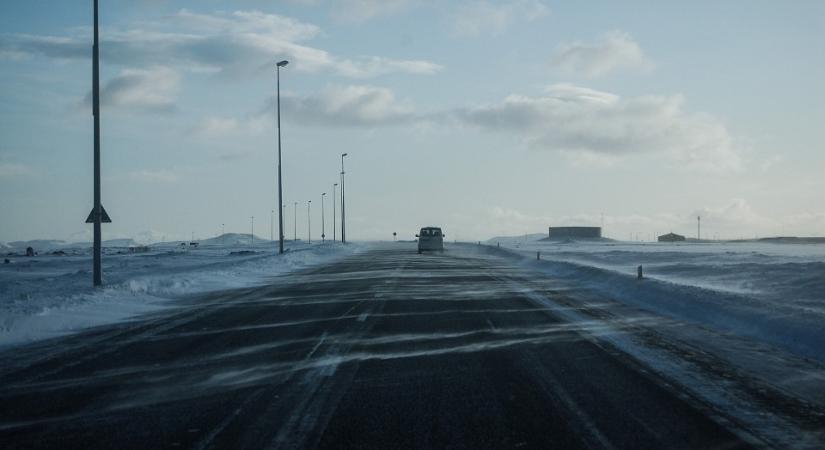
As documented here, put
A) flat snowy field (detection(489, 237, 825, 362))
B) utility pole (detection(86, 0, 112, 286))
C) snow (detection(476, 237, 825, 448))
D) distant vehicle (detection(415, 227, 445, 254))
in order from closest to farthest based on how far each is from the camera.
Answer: snow (detection(476, 237, 825, 448)) < flat snowy field (detection(489, 237, 825, 362)) < utility pole (detection(86, 0, 112, 286)) < distant vehicle (detection(415, 227, 445, 254))

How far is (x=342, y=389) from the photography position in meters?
7.91

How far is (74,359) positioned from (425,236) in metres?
52.6

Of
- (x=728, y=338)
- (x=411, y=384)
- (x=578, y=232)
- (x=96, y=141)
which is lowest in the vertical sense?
(x=728, y=338)

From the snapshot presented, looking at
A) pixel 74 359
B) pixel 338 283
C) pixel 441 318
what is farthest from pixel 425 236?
pixel 74 359

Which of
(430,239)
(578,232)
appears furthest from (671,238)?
(430,239)

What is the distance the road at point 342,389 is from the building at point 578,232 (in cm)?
14546

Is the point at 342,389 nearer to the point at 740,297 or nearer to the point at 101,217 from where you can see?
the point at 740,297

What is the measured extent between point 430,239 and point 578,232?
104 m

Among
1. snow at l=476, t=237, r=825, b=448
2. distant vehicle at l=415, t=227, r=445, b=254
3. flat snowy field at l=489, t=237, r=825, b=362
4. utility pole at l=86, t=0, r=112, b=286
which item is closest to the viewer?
snow at l=476, t=237, r=825, b=448

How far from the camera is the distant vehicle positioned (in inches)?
2434

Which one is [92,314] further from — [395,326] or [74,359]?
[395,326]

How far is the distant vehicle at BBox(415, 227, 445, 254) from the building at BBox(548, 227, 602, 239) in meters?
96.7

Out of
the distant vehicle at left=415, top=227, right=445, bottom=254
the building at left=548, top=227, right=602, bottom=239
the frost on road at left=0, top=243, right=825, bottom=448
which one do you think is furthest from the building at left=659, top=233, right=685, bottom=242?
the frost on road at left=0, top=243, right=825, bottom=448

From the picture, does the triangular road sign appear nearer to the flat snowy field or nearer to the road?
the road
